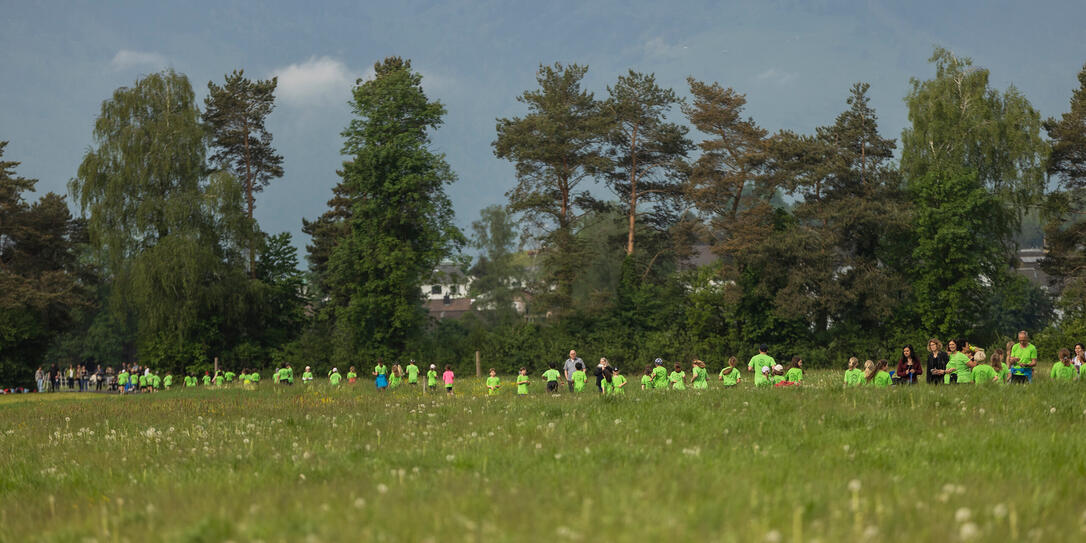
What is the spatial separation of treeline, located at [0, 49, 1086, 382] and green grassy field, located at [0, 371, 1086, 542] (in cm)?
4016

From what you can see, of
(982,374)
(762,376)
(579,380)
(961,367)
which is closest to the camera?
(982,374)

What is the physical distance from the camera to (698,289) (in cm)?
5947

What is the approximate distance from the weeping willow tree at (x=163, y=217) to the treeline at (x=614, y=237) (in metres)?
0.15

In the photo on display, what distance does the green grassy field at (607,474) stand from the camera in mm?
5918

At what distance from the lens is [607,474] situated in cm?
798

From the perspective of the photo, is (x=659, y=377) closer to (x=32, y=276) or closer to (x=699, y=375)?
(x=699, y=375)

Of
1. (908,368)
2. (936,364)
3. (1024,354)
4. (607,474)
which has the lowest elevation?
(607,474)

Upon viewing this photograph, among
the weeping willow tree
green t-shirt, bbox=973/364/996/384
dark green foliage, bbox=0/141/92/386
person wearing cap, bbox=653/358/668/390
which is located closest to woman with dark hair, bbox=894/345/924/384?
green t-shirt, bbox=973/364/996/384

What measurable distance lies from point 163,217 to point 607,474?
56.5 meters

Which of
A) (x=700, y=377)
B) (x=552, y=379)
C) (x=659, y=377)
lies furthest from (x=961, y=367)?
(x=552, y=379)

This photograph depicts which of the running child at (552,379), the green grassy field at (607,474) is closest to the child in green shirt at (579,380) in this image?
the running child at (552,379)

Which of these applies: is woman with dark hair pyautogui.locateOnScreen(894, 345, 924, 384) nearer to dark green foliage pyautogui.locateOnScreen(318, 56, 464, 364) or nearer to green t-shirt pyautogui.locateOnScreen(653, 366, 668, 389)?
green t-shirt pyautogui.locateOnScreen(653, 366, 668, 389)

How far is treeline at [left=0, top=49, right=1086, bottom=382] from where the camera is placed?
53.5m

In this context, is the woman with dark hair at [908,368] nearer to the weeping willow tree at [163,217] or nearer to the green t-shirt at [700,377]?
the green t-shirt at [700,377]
